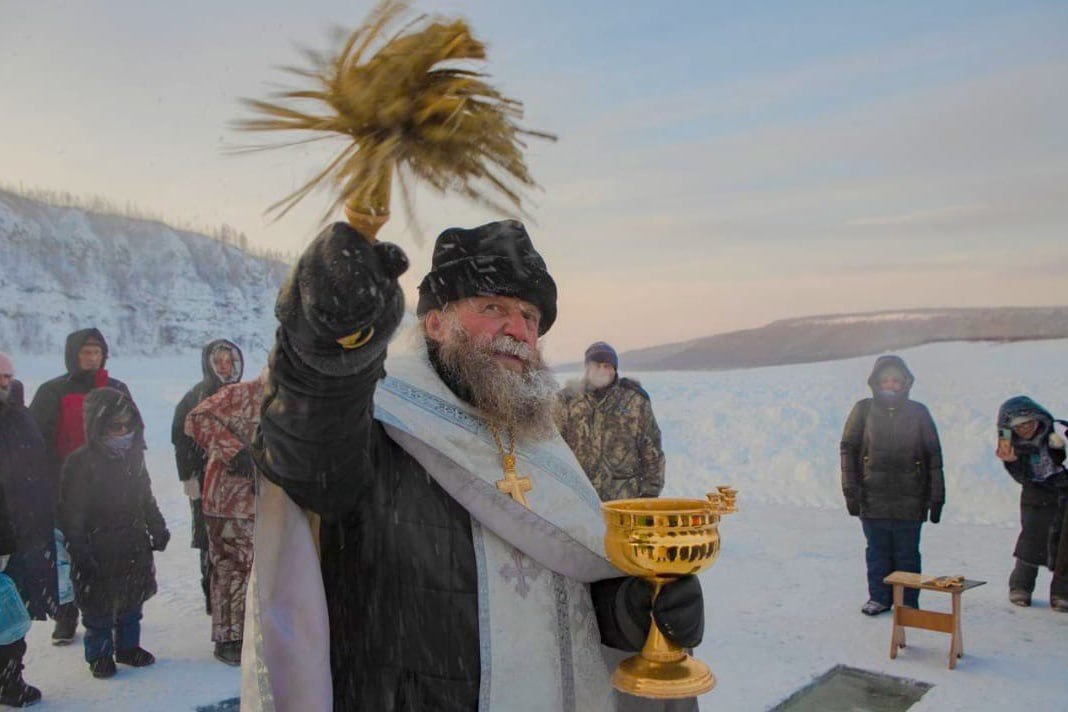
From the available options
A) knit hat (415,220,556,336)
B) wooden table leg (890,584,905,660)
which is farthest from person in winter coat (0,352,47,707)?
wooden table leg (890,584,905,660)

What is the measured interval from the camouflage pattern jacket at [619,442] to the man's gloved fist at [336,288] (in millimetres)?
5711

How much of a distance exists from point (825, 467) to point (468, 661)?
43.9ft

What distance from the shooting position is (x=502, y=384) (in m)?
2.42

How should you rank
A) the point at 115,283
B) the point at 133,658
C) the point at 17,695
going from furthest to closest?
the point at 115,283 → the point at 133,658 → the point at 17,695

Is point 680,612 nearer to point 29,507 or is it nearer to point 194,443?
point 29,507

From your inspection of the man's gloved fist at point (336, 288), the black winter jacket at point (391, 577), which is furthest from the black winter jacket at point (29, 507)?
the man's gloved fist at point (336, 288)

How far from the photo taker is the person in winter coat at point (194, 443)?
6.86 m

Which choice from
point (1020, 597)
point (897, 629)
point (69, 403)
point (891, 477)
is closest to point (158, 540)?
point (69, 403)

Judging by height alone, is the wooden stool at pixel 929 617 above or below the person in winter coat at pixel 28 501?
below

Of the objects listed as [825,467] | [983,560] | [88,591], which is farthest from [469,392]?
[825,467]

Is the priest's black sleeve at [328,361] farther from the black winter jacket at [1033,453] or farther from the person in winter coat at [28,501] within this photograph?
the black winter jacket at [1033,453]

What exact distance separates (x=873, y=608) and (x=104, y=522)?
5.36 meters

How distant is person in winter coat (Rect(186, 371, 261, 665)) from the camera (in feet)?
19.0

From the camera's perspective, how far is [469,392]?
2443 mm
